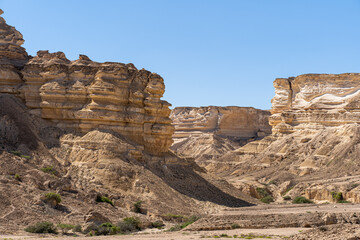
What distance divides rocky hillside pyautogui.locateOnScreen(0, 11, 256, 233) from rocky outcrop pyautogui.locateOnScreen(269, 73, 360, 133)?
31.4 metres

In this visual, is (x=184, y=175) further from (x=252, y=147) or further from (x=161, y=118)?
(x=252, y=147)

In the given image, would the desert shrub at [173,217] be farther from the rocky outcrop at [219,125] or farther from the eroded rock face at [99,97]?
the rocky outcrop at [219,125]

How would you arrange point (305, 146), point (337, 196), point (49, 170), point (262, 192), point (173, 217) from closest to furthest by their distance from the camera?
point (173, 217), point (49, 170), point (337, 196), point (262, 192), point (305, 146)

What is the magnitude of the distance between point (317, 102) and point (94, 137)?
142 feet

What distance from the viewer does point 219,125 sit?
337 ft

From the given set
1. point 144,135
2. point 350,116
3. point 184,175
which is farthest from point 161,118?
point 350,116

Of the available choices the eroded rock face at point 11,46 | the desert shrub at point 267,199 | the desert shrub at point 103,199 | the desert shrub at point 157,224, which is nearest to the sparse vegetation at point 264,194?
the desert shrub at point 267,199

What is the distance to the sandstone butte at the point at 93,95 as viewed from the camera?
39.7 metres


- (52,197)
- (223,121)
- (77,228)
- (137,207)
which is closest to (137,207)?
(137,207)

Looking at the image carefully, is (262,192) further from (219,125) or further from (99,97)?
(219,125)

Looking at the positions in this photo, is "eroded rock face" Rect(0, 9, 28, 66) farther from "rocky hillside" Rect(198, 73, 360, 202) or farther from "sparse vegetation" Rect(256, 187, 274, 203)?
"sparse vegetation" Rect(256, 187, 274, 203)

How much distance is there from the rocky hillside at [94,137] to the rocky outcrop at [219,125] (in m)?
55.5

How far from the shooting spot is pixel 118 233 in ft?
86.6

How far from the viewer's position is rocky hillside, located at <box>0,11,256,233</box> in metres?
33.9
